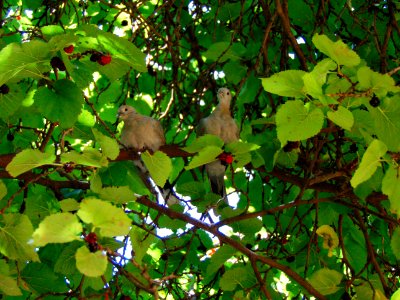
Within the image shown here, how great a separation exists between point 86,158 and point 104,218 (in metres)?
0.39

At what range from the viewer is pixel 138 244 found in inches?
91.3

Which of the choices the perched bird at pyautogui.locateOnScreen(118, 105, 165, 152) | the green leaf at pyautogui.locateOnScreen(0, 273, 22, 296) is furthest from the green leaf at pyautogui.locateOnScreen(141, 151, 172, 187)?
the perched bird at pyautogui.locateOnScreen(118, 105, 165, 152)

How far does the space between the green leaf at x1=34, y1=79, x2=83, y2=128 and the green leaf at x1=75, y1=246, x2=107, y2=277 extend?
675mm

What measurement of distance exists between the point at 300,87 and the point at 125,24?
230cm

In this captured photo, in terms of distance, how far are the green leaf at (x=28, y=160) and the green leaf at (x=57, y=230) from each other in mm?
352

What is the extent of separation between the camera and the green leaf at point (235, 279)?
2.49m

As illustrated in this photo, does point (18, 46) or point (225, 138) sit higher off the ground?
point (225, 138)

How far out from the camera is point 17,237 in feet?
6.16

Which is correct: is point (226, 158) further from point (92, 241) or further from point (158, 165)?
point (92, 241)

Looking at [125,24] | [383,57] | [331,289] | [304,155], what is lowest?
[331,289]

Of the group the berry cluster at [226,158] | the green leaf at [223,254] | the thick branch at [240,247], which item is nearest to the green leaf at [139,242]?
the thick branch at [240,247]

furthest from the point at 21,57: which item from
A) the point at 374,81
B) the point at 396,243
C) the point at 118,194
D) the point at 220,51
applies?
the point at 396,243

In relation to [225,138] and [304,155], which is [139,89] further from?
[304,155]

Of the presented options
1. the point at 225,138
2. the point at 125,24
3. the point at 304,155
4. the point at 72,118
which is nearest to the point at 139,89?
the point at 125,24
